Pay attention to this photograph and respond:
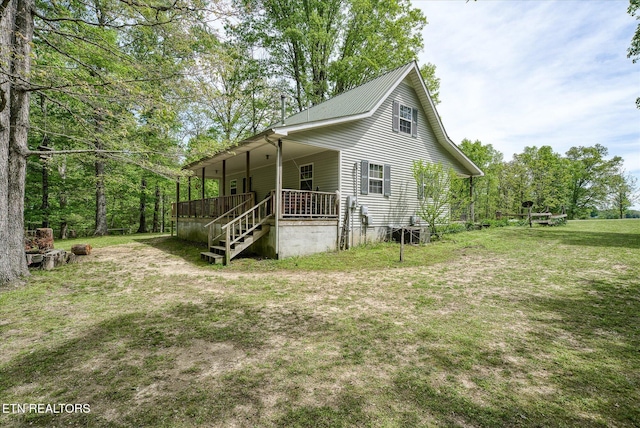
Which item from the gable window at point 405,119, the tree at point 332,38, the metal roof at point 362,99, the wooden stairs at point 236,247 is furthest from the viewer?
the tree at point 332,38

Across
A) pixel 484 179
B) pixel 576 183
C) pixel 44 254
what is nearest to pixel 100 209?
pixel 44 254

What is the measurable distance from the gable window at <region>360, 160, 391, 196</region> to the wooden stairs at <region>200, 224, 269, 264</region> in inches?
179

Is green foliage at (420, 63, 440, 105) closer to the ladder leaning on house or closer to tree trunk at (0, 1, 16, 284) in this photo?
the ladder leaning on house

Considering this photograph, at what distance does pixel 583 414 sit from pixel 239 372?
2.98m

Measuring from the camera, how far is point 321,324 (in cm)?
405

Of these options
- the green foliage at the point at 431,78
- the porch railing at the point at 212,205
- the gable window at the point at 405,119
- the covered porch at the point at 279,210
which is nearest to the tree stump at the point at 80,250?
the covered porch at the point at 279,210

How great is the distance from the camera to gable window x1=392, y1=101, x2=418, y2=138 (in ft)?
42.2

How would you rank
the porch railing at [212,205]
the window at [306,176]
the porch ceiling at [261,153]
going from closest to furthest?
the porch ceiling at [261,153]
the porch railing at [212,205]
the window at [306,176]

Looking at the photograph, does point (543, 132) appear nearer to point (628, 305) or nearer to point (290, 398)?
point (628, 305)

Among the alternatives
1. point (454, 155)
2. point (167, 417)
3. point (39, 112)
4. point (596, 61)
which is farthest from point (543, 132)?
point (39, 112)

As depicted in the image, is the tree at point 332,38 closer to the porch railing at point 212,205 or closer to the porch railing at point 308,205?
the porch railing at point 212,205

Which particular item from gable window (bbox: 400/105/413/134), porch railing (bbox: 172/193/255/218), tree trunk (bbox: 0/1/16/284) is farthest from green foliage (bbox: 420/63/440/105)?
tree trunk (bbox: 0/1/16/284)

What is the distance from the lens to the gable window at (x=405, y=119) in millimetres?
12852

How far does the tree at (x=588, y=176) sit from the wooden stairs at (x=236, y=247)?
152ft
